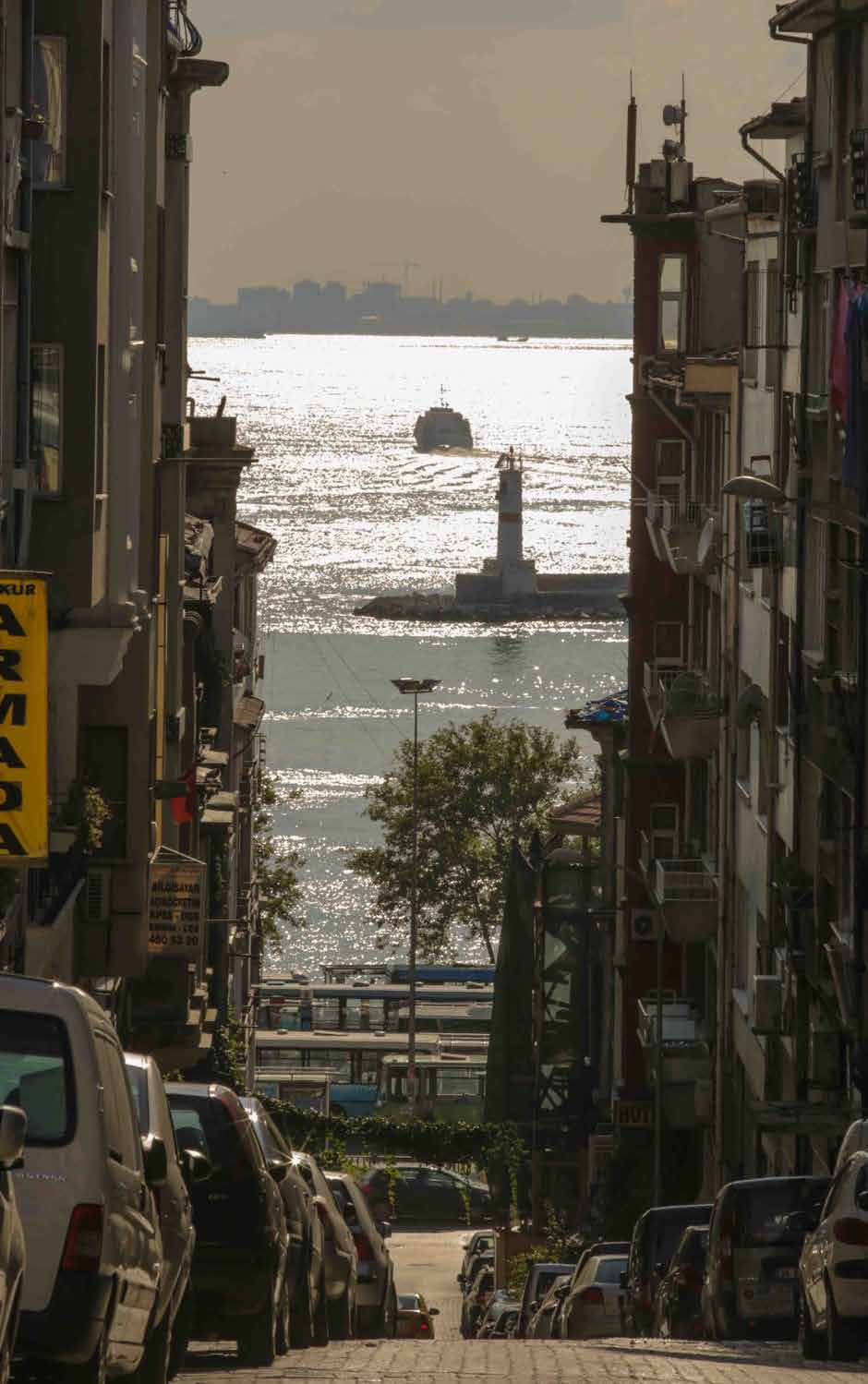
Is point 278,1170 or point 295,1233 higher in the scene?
point 278,1170

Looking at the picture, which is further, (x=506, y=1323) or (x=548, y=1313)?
(x=506, y=1323)

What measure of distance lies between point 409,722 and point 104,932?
153 metres

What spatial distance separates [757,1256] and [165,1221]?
8.35 m

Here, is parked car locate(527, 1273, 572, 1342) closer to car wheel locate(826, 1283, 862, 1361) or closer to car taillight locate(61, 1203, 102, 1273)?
car wheel locate(826, 1283, 862, 1361)

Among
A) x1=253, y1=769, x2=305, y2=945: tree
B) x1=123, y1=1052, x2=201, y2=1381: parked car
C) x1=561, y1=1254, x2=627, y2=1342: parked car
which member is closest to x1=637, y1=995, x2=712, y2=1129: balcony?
x1=561, y1=1254, x2=627, y2=1342: parked car

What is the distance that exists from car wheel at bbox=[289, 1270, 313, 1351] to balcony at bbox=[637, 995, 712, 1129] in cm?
2575

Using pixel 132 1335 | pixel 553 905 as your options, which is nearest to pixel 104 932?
pixel 132 1335

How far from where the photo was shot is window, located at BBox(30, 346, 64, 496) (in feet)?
88.0

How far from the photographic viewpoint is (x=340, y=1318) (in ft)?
83.1

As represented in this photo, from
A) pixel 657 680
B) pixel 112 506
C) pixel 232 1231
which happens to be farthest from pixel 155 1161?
pixel 657 680

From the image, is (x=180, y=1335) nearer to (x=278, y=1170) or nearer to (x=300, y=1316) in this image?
(x=278, y=1170)

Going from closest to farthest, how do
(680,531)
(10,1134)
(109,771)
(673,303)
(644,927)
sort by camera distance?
(10,1134) < (109,771) < (680,531) < (673,303) < (644,927)

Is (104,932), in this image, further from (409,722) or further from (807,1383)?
(409,722)

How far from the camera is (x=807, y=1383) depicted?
1434cm
